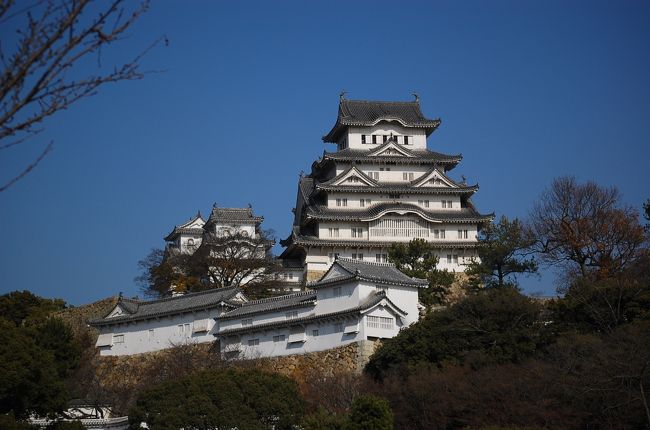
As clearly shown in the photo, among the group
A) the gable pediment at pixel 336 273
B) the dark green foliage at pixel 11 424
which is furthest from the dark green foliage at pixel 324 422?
the gable pediment at pixel 336 273

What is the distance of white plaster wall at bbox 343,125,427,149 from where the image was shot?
178ft

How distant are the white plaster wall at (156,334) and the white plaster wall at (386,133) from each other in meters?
18.2

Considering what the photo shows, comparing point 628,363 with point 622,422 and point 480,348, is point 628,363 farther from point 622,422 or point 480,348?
point 480,348

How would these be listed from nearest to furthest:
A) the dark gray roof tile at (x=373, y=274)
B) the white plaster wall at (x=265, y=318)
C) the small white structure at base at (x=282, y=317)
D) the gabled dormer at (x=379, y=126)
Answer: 1. the small white structure at base at (x=282, y=317)
2. the dark gray roof tile at (x=373, y=274)
3. the white plaster wall at (x=265, y=318)
4. the gabled dormer at (x=379, y=126)

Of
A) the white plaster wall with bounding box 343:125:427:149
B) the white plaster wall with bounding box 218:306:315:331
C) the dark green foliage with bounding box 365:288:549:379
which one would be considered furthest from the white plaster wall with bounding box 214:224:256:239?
the dark green foliage with bounding box 365:288:549:379

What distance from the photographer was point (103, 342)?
4203cm

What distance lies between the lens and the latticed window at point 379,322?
34.2m

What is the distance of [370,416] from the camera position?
2539cm

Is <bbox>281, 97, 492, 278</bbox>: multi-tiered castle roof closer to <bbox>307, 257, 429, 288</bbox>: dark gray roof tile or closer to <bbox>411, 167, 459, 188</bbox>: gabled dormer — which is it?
<bbox>411, 167, 459, 188</bbox>: gabled dormer

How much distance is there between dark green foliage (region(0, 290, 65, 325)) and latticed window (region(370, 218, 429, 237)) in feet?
59.5

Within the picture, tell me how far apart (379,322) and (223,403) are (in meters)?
8.60

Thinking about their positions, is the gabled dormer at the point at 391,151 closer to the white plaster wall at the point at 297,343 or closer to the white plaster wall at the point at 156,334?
the white plaster wall at the point at 156,334

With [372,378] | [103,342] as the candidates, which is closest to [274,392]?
[372,378]

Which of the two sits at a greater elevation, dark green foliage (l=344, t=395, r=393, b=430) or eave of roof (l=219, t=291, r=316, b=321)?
eave of roof (l=219, t=291, r=316, b=321)
